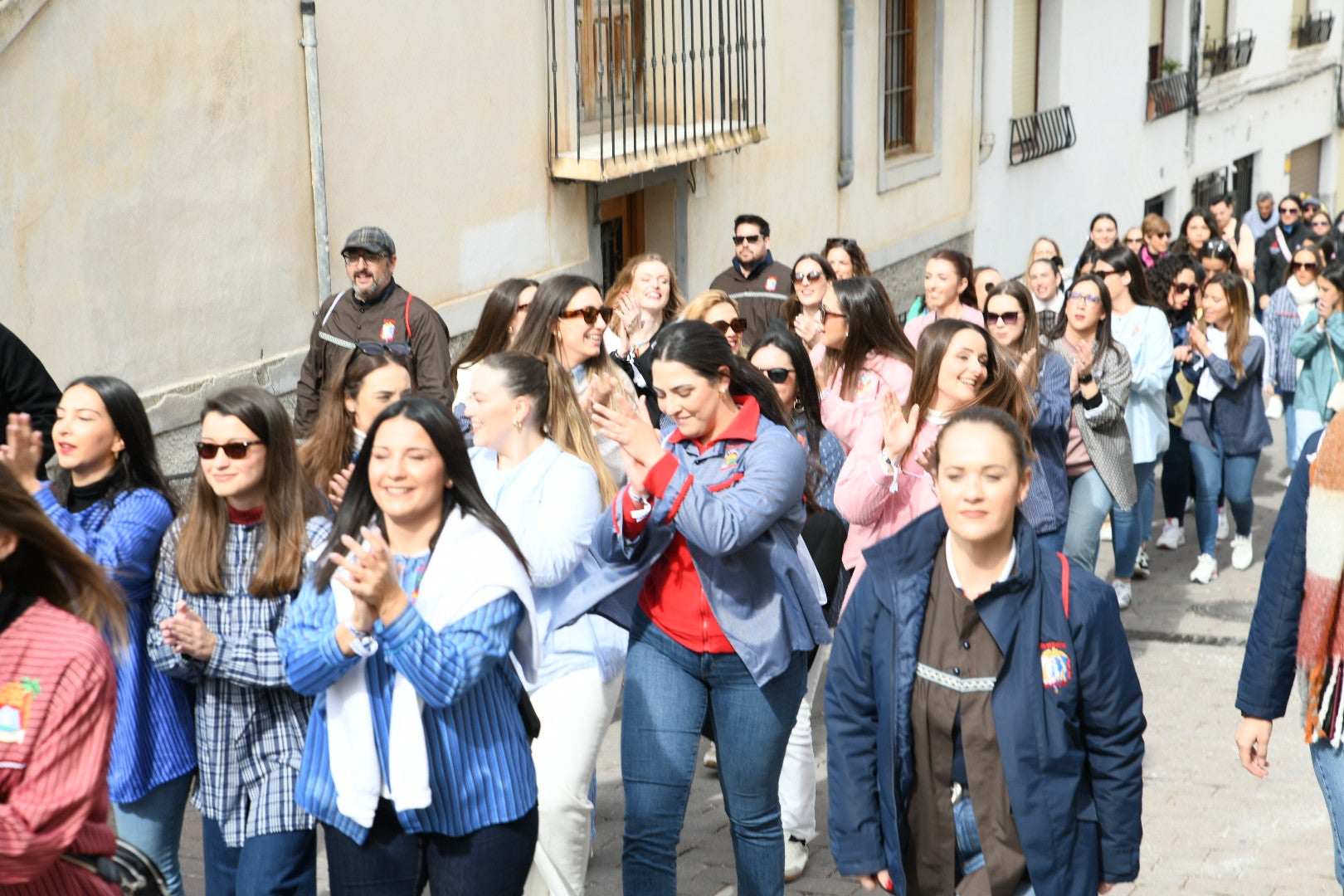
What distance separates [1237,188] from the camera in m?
26.0

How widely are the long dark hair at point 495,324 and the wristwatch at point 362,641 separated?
129 inches

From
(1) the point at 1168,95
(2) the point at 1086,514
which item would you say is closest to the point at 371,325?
(2) the point at 1086,514

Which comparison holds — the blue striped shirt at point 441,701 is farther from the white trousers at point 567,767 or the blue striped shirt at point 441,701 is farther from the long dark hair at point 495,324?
the long dark hair at point 495,324

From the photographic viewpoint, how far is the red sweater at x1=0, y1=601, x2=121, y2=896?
2918 millimetres

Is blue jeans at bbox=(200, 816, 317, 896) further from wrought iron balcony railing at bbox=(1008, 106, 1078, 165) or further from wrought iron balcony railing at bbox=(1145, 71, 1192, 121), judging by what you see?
wrought iron balcony railing at bbox=(1145, 71, 1192, 121)

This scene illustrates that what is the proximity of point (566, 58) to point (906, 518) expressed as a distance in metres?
6.85

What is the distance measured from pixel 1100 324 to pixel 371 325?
3516mm

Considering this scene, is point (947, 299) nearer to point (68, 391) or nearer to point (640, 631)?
point (640, 631)

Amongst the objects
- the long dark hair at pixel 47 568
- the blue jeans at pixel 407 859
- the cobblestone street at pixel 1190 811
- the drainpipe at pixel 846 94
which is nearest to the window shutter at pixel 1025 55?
the drainpipe at pixel 846 94

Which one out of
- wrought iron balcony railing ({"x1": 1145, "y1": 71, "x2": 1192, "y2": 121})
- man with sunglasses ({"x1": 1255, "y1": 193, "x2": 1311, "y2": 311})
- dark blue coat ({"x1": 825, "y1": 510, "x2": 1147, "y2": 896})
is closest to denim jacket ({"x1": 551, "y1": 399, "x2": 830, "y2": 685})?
dark blue coat ({"x1": 825, "y1": 510, "x2": 1147, "y2": 896})

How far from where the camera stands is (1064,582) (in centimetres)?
371

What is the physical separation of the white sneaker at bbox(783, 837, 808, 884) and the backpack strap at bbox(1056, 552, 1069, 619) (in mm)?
2193

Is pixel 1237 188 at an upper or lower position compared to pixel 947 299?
lower

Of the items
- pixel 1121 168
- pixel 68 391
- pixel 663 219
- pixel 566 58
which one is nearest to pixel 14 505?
pixel 68 391
